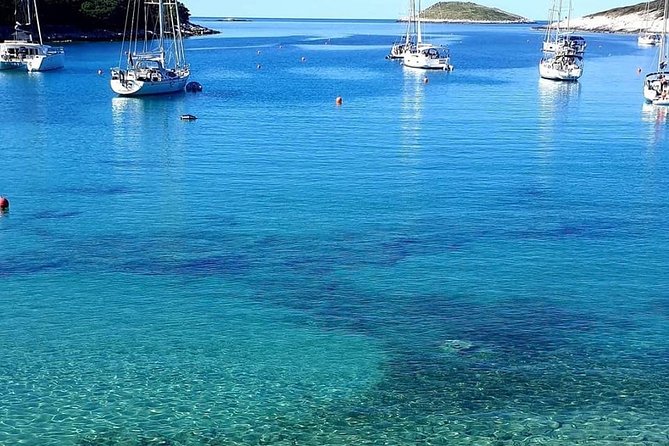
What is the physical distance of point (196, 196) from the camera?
50688 millimetres

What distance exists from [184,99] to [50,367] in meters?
78.4

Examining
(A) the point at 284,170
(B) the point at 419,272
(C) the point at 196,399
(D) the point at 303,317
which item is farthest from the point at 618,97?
(C) the point at 196,399

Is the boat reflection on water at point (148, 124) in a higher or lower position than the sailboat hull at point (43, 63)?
lower

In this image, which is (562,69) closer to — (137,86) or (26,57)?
(137,86)

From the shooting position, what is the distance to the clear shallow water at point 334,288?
2459 centimetres

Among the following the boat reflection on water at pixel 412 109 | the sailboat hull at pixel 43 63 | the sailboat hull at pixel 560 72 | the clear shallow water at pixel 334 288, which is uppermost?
the sailboat hull at pixel 43 63

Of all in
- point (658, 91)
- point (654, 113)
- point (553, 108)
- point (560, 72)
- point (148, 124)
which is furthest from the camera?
point (560, 72)

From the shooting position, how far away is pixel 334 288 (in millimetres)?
34812

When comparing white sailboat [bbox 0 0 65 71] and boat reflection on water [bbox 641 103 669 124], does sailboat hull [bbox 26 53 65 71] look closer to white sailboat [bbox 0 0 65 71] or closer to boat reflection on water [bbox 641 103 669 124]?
white sailboat [bbox 0 0 65 71]

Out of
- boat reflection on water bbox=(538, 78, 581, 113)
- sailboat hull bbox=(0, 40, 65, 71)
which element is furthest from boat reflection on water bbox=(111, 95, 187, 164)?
sailboat hull bbox=(0, 40, 65, 71)

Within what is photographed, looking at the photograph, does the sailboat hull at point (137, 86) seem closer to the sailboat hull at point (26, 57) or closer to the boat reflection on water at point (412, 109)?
the boat reflection on water at point (412, 109)

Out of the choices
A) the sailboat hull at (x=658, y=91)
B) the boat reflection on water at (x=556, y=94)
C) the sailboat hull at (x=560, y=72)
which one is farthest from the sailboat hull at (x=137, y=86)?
the sailboat hull at (x=560, y=72)

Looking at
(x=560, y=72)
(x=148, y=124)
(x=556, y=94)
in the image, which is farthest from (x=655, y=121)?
(x=148, y=124)

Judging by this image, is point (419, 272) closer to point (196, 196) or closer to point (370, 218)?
point (370, 218)
